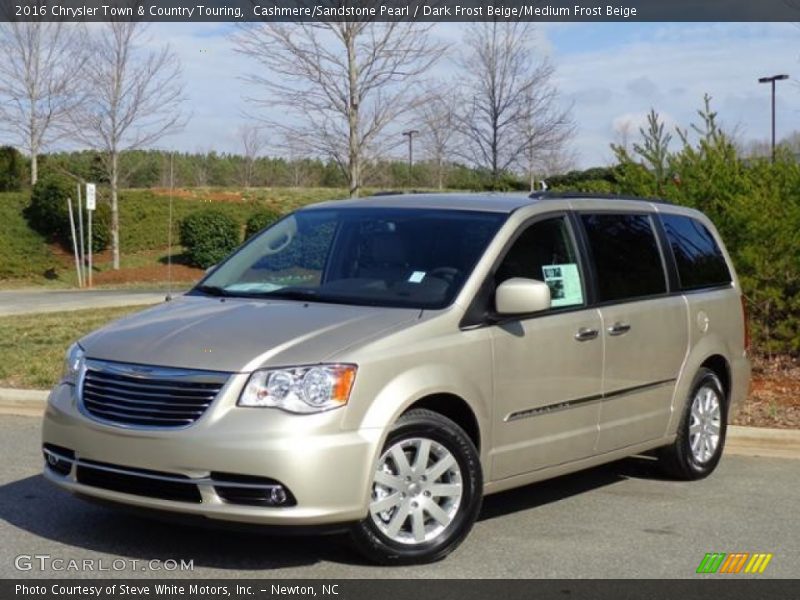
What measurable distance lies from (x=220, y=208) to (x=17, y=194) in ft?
21.2

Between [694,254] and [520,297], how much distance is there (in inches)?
99.6

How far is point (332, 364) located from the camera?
5105mm

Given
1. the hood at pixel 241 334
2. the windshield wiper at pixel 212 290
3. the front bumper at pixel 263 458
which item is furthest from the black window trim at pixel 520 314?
the windshield wiper at pixel 212 290

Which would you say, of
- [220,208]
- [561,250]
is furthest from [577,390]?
[220,208]

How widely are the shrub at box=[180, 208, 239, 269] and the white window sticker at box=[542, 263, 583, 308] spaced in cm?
2664

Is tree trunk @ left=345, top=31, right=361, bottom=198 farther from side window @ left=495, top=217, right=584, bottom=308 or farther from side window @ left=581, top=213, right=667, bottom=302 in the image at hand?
side window @ left=495, top=217, right=584, bottom=308

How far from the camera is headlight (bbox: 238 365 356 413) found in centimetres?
502

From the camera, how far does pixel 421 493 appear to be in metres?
5.42

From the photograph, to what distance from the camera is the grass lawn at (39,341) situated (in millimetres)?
11070

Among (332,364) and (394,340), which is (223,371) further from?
(394,340)

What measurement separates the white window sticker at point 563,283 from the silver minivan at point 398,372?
0.01m

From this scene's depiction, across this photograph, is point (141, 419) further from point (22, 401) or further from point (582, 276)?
point (22, 401)

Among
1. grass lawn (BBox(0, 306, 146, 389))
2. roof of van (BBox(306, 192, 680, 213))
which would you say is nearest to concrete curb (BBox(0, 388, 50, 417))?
grass lawn (BBox(0, 306, 146, 389))
